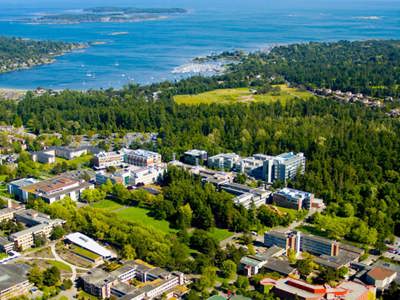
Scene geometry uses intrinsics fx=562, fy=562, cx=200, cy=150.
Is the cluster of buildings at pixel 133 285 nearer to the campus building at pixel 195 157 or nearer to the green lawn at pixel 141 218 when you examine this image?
the green lawn at pixel 141 218

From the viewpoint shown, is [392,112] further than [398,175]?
Yes

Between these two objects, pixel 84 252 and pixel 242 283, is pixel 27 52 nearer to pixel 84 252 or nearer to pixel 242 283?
pixel 84 252

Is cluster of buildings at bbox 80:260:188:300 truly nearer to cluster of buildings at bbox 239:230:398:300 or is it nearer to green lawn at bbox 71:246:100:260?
green lawn at bbox 71:246:100:260

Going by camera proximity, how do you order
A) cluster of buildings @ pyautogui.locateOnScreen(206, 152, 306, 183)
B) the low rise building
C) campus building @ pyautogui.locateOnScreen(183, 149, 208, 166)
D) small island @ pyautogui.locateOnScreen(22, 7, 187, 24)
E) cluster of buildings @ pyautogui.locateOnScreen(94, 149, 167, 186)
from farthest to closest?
1. small island @ pyautogui.locateOnScreen(22, 7, 187, 24)
2. campus building @ pyautogui.locateOnScreen(183, 149, 208, 166)
3. cluster of buildings @ pyautogui.locateOnScreen(206, 152, 306, 183)
4. cluster of buildings @ pyautogui.locateOnScreen(94, 149, 167, 186)
5. the low rise building

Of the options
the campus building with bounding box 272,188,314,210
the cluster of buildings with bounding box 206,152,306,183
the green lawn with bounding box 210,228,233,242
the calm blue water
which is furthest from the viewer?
the calm blue water

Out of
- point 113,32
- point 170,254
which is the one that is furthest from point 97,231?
point 113,32

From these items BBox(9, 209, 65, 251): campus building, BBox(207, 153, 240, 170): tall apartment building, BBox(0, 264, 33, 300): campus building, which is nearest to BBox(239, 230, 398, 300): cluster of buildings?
BBox(0, 264, 33, 300): campus building

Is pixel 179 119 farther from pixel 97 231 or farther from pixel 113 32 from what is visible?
pixel 113 32
